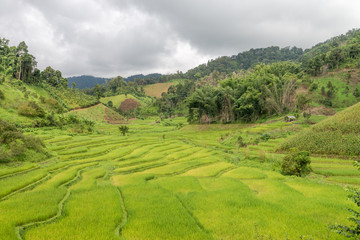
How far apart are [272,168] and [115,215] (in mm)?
12487

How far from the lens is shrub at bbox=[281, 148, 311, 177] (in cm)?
1295

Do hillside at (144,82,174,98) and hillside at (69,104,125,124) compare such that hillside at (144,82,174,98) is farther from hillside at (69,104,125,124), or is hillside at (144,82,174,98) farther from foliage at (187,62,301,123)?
foliage at (187,62,301,123)

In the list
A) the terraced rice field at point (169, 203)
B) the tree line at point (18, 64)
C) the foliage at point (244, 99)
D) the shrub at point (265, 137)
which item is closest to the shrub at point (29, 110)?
the tree line at point (18, 64)

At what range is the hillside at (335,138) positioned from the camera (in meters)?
16.1

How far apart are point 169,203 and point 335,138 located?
1718 cm

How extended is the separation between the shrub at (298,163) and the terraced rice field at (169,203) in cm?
61

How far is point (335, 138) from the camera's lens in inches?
687

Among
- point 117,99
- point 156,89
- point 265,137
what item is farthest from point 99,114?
point 156,89

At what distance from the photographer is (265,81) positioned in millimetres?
45281

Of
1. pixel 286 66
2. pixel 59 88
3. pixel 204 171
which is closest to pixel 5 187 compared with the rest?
pixel 204 171

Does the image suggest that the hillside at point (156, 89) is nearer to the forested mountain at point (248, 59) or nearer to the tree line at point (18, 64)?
the forested mountain at point (248, 59)

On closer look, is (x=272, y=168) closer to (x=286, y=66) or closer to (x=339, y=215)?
(x=339, y=215)

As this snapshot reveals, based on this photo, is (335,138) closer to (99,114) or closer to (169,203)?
(169,203)

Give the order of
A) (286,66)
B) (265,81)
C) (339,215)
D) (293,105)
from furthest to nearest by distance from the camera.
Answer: (286,66) < (265,81) < (293,105) < (339,215)
